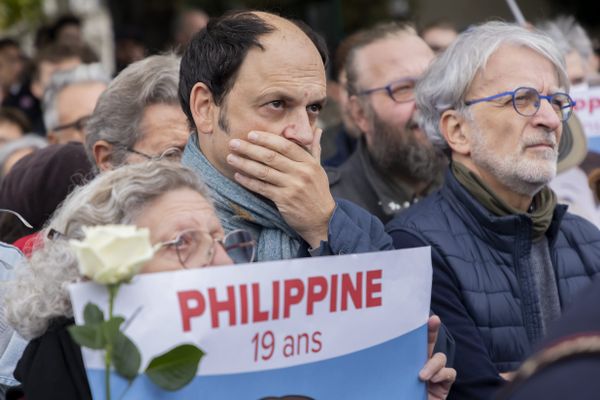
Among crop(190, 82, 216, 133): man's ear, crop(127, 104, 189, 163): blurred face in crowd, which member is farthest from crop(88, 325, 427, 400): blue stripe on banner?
crop(127, 104, 189, 163): blurred face in crowd

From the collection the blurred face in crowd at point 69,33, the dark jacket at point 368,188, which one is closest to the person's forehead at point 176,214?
the dark jacket at point 368,188

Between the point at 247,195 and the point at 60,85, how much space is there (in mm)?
3099

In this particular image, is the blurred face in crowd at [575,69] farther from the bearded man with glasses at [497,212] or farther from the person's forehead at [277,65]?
the person's forehead at [277,65]

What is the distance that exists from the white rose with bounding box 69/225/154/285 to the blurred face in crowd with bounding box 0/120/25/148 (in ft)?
17.0

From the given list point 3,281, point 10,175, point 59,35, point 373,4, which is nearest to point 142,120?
point 10,175

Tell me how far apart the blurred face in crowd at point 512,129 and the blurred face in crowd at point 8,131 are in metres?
4.08

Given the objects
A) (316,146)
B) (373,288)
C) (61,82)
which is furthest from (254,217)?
(61,82)

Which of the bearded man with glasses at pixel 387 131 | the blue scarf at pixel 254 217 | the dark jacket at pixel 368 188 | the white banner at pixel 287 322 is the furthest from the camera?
the bearded man with glasses at pixel 387 131

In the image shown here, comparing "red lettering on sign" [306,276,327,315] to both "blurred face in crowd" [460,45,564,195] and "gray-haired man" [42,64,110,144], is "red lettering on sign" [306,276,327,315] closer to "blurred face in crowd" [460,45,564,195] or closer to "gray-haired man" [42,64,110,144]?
"blurred face in crowd" [460,45,564,195]

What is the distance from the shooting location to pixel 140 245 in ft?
7.98

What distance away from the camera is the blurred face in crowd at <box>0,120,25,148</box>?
747 cm

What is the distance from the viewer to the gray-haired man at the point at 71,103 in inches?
231

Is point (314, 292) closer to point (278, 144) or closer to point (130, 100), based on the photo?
point (278, 144)

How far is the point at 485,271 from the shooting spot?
12.6ft
